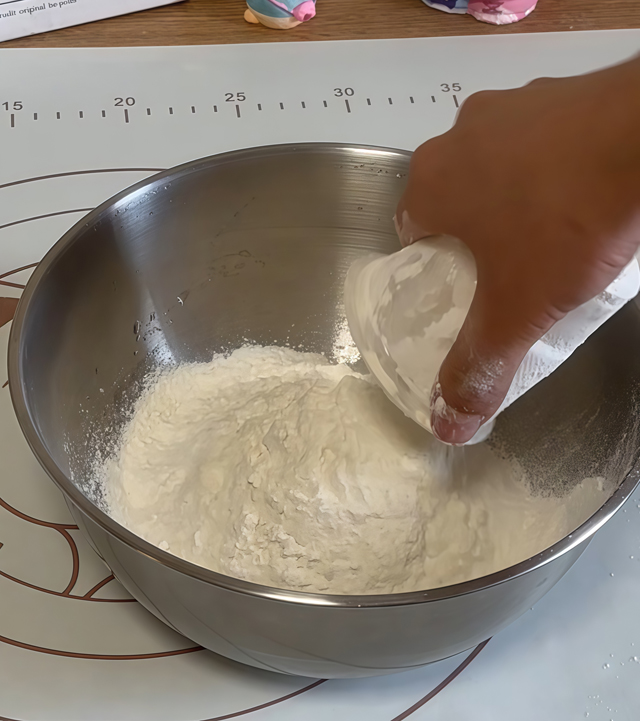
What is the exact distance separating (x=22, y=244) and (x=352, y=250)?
1.44 ft

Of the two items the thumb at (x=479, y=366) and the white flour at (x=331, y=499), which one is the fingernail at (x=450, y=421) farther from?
the white flour at (x=331, y=499)

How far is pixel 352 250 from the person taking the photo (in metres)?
0.89

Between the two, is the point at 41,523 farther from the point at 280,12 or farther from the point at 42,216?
the point at 280,12

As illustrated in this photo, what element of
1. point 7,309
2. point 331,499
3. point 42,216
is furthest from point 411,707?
point 42,216

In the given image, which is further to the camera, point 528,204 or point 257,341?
point 257,341

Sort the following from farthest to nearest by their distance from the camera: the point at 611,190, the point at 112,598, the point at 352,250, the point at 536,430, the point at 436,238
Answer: the point at 352,250 < the point at 536,430 < the point at 112,598 < the point at 436,238 < the point at 611,190

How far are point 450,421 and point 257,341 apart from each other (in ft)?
1.42

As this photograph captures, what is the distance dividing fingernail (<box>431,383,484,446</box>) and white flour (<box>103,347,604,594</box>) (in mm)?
155

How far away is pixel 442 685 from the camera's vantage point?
59cm

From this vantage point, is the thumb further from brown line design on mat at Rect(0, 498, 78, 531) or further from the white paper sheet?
the white paper sheet

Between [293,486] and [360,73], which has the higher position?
[360,73]

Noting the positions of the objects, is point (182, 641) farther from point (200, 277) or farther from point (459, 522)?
point (200, 277)

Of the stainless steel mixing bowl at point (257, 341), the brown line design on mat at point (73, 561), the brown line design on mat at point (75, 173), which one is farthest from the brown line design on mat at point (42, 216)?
the brown line design on mat at point (73, 561)

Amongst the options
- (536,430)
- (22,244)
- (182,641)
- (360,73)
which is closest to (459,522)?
(536,430)
